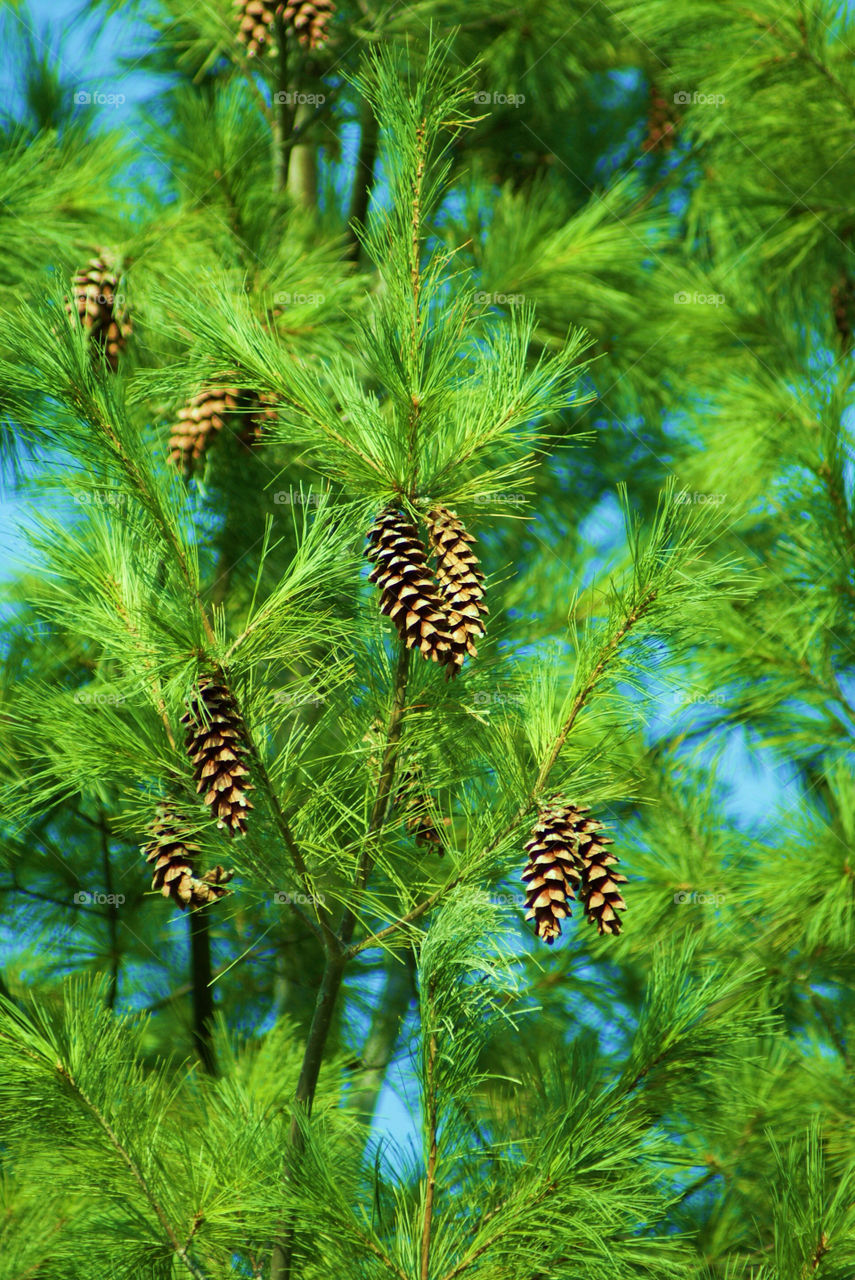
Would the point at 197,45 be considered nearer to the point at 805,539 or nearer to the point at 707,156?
the point at 707,156

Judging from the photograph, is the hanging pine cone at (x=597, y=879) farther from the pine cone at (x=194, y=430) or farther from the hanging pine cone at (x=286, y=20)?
the hanging pine cone at (x=286, y=20)

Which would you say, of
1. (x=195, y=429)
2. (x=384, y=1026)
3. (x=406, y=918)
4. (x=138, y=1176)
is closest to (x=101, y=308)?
(x=195, y=429)

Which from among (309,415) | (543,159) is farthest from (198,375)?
(543,159)

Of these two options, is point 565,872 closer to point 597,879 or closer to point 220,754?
point 597,879

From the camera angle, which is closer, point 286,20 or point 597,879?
point 597,879

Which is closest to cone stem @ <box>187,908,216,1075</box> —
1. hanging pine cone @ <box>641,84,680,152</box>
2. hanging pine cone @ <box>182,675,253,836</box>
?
hanging pine cone @ <box>182,675,253,836</box>

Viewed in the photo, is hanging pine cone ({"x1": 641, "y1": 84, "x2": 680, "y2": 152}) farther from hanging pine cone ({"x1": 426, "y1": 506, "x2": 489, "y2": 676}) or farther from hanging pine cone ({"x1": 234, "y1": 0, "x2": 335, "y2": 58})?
hanging pine cone ({"x1": 426, "y1": 506, "x2": 489, "y2": 676})
